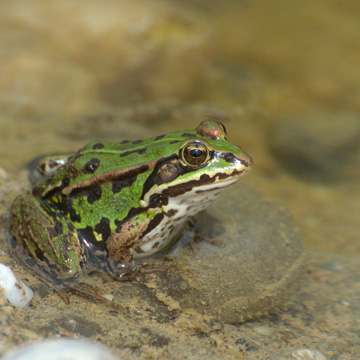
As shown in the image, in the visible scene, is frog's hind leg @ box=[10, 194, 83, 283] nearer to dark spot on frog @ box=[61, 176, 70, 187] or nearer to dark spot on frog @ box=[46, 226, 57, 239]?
dark spot on frog @ box=[46, 226, 57, 239]

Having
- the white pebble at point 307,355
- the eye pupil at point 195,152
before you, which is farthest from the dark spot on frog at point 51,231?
the white pebble at point 307,355

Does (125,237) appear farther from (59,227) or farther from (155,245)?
(59,227)

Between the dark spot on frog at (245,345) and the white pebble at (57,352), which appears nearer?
the white pebble at (57,352)

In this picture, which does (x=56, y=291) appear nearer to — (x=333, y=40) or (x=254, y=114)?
(x=254, y=114)

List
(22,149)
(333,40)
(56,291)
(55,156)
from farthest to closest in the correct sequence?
(333,40)
(22,149)
(55,156)
(56,291)

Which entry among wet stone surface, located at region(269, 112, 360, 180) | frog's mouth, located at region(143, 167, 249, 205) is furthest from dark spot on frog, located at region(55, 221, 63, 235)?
wet stone surface, located at region(269, 112, 360, 180)

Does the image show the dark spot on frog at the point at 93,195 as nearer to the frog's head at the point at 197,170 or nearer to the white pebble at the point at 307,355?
the frog's head at the point at 197,170

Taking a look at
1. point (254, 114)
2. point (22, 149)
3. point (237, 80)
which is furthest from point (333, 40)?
point (22, 149)
